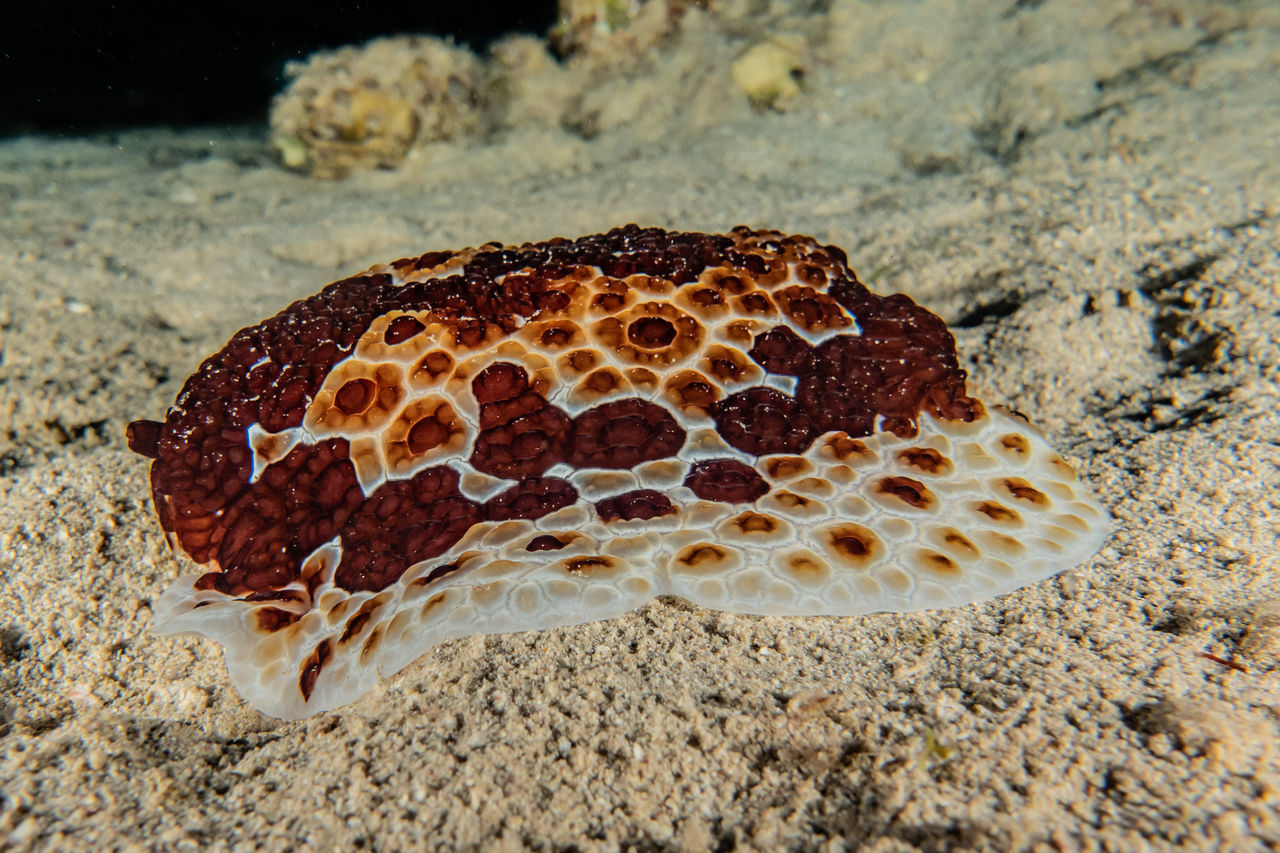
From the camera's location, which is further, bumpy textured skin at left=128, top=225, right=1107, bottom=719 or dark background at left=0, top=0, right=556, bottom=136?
dark background at left=0, top=0, right=556, bottom=136

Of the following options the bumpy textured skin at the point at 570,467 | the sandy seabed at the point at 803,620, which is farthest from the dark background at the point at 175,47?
the bumpy textured skin at the point at 570,467

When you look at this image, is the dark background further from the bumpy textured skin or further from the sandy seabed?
the bumpy textured skin

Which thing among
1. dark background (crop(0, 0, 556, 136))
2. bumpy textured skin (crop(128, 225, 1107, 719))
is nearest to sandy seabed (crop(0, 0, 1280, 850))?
bumpy textured skin (crop(128, 225, 1107, 719))

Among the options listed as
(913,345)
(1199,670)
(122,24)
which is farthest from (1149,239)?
(122,24)

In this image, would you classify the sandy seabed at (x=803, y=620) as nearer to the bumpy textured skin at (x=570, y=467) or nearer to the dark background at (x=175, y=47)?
the bumpy textured skin at (x=570, y=467)

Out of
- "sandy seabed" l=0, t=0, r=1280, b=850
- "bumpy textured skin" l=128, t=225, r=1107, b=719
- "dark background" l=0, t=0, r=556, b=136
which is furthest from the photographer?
"dark background" l=0, t=0, r=556, b=136

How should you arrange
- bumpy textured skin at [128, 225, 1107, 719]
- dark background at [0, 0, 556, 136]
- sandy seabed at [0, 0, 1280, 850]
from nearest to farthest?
sandy seabed at [0, 0, 1280, 850]
bumpy textured skin at [128, 225, 1107, 719]
dark background at [0, 0, 556, 136]

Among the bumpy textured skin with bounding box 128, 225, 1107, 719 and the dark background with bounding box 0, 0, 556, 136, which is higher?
the dark background with bounding box 0, 0, 556, 136
